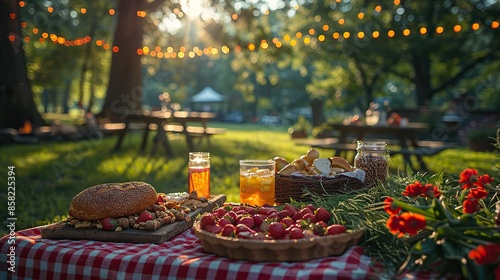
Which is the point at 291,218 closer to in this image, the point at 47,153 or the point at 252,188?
the point at 252,188

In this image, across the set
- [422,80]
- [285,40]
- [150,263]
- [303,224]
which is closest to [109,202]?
[150,263]

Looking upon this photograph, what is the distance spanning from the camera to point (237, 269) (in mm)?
1802

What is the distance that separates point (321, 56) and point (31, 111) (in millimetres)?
12982

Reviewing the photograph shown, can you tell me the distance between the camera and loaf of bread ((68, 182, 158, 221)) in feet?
7.44

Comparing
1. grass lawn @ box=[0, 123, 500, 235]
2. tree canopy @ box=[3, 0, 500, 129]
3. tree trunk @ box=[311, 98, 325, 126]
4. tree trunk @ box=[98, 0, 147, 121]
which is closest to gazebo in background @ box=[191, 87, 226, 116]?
tree canopy @ box=[3, 0, 500, 129]

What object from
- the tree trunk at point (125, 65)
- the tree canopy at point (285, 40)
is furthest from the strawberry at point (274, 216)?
the tree trunk at point (125, 65)

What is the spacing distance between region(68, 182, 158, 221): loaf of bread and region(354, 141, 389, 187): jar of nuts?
1.11 metres

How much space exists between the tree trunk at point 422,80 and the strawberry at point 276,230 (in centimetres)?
2243

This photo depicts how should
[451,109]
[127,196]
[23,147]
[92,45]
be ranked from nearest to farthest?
[127,196] < [23,147] < [451,109] < [92,45]

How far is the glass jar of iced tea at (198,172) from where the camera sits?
301cm

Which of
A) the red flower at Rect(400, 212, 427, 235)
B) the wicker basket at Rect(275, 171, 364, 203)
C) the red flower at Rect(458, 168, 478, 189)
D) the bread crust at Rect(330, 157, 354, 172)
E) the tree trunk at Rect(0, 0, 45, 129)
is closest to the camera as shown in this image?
the red flower at Rect(400, 212, 427, 235)

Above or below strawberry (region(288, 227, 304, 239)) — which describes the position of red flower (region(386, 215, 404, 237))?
above

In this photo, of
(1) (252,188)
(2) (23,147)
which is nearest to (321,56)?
(2) (23,147)

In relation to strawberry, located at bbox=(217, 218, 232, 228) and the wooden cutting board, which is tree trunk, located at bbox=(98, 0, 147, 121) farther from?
strawberry, located at bbox=(217, 218, 232, 228)
